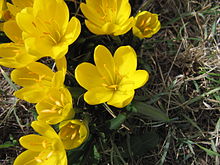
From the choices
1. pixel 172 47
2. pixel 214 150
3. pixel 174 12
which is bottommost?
pixel 214 150

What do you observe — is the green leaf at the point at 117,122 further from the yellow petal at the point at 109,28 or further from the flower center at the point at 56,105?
the yellow petal at the point at 109,28

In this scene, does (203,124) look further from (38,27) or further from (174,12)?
(38,27)

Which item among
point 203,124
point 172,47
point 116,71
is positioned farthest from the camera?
point 172,47

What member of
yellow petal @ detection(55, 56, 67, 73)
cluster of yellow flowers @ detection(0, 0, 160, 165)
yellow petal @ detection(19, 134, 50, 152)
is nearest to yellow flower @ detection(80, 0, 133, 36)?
cluster of yellow flowers @ detection(0, 0, 160, 165)

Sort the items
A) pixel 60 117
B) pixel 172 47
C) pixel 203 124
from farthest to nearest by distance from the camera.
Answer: pixel 172 47
pixel 203 124
pixel 60 117

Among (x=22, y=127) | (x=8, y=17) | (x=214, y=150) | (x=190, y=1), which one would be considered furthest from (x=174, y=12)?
(x=22, y=127)

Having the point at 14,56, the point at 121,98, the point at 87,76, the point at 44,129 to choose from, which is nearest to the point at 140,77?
the point at 121,98

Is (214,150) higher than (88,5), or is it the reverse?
(88,5)
